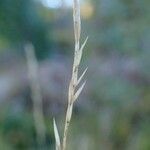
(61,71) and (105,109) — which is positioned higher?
(105,109)

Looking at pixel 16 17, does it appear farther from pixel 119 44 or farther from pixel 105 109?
pixel 105 109

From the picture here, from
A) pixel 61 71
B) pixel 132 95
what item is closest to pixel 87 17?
pixel 61 71

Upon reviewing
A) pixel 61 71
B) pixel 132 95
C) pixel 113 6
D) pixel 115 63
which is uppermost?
pixel 113 6

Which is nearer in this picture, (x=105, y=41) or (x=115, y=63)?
(x=105, y=41)

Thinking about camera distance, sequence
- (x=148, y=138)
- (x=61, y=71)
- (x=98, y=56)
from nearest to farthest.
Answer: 1. (x=148, y=138)
2. (x=98, y=56)
3. (x=61, y=71)

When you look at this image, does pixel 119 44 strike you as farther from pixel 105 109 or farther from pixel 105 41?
pixel 105 109

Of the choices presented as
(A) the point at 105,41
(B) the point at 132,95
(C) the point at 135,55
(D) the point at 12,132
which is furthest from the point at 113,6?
(D) the point at 12,132

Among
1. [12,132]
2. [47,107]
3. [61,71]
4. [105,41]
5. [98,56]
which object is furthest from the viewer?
[61,71]
